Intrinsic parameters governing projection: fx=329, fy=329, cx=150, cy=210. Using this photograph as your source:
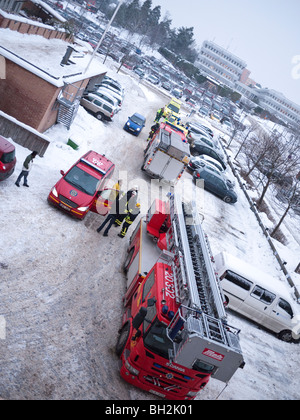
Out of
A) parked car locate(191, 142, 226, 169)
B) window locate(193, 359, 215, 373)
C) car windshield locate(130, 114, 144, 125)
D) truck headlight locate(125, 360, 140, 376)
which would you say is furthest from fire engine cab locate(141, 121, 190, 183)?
window locate(193, 359, 215, 373)

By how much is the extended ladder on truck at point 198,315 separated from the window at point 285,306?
4.62 metres

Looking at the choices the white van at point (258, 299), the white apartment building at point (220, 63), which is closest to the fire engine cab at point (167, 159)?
the white van at point (258, 299)

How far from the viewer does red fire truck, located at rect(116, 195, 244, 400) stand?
6309 millimetres

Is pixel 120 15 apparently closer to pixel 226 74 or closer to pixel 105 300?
pixel 226 74

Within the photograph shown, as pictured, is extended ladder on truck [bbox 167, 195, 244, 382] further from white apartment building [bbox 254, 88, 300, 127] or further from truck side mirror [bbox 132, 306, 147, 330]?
white apartment building [bbox 254, 88, 300, 127]

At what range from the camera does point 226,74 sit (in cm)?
13300

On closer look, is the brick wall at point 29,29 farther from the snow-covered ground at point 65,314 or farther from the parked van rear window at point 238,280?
the parked van rear window at point 238,280

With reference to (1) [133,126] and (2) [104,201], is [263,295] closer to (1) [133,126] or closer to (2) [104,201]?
(2) [104,201]

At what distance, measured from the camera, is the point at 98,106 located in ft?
78.6

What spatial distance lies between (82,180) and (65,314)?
567 cm

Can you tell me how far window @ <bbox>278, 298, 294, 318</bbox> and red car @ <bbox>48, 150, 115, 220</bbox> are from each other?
751cm

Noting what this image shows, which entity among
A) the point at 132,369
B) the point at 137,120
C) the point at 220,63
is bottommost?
the point at 132,369

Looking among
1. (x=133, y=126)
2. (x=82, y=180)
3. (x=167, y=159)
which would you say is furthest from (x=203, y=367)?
(x=133, y=126)

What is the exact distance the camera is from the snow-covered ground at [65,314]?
6793mm
